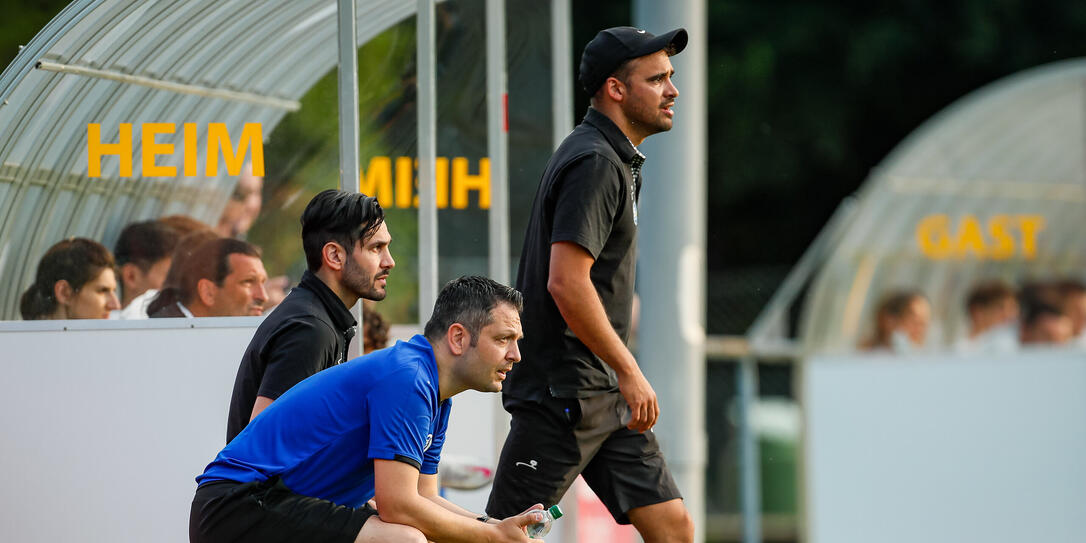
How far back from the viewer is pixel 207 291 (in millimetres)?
5156

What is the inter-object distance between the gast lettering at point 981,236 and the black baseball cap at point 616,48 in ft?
31.5

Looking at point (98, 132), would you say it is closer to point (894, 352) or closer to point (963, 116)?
point (894, 352)

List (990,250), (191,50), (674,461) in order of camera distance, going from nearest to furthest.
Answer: (191,50), (674,461), (990,250)

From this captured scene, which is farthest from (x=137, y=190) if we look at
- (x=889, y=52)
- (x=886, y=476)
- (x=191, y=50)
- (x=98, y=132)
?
(x=889, y=52)

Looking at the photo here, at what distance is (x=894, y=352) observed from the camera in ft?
42.3

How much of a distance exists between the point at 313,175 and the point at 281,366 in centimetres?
159

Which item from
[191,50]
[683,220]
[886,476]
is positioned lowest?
[886,476]

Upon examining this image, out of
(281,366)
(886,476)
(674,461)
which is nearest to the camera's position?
(281,366)

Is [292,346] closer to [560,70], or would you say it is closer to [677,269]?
[677,269]

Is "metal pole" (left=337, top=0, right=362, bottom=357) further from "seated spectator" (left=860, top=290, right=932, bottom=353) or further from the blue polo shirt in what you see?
"seated spectator" (left=860, top=290, right=932, bottom=353)

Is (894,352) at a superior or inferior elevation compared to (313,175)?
inferior

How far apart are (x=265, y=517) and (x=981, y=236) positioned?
11759 mm

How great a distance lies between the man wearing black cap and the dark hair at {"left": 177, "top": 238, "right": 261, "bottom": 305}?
41.9 inches

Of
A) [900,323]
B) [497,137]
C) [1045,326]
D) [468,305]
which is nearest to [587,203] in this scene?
[468,305]
